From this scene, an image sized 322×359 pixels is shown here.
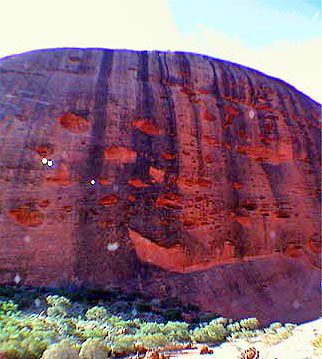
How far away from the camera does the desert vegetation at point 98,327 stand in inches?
220

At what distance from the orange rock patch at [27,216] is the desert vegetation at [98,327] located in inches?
76.4

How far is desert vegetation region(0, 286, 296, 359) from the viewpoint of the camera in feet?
18.3

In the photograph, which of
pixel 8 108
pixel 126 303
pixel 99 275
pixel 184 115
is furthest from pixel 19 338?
pixel 184 115

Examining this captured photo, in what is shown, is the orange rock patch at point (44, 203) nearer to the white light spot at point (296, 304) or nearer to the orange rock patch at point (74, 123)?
the orange rock patch at point (74, 123)

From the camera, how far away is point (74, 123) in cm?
1319

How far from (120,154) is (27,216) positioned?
131 inches

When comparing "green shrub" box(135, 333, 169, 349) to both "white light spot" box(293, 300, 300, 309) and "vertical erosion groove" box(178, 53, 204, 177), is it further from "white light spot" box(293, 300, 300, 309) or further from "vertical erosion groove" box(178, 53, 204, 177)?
"vertical erosion groove" box(178, 53, 204, 177)

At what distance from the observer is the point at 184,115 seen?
14.4 metres

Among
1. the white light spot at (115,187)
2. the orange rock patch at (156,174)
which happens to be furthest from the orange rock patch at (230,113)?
the white light spot at (115,187)

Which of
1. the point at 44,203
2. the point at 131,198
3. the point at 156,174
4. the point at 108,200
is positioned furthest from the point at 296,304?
the point at 44,203

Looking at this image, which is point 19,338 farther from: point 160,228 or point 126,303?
point 160,228

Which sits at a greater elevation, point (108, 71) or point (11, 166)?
point (108, 71)

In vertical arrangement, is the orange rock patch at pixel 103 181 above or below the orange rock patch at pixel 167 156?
below

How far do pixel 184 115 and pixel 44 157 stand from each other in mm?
4975
